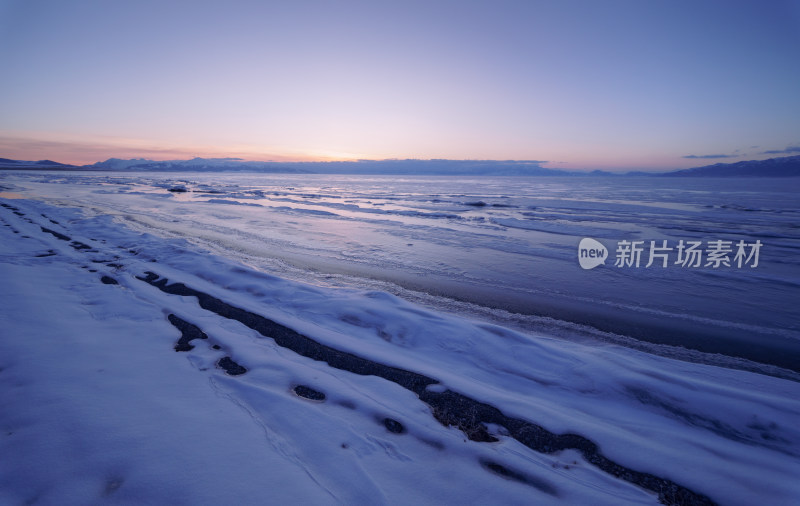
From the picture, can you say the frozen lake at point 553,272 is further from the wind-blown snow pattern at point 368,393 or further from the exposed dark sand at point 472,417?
the exposed dark sand at point 472,417

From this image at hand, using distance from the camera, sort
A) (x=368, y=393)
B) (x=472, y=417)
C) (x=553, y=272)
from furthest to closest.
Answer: (x=553, y=272) → (x=368, y=393) → (x=472, y=417)

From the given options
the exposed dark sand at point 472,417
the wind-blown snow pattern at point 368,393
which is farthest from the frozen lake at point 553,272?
the exposed dark sand at point 472,417

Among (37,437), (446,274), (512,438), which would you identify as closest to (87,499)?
(37,437)

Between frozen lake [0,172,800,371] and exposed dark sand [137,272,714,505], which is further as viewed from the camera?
frozen lake [0,172,800,371]

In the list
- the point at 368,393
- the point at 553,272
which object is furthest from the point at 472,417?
the point at 553,272

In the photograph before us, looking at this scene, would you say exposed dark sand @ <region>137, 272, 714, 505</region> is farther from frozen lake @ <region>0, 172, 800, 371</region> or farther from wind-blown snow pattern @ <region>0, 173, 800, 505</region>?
frozen lake @ <region>0, 172, 800, 371</region>

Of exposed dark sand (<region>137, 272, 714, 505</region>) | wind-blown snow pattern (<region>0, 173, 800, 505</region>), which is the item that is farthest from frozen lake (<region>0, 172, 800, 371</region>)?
exposed dark sand (<region>137, 272, 714, 505</region>)

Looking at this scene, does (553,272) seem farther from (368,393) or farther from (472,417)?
(368,393)

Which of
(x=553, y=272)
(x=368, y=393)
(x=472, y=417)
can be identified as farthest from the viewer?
(x=553, y=272)

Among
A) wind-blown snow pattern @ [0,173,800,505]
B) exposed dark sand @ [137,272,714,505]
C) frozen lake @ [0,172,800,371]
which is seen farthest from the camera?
frozen lake @ [0,172,800,371]

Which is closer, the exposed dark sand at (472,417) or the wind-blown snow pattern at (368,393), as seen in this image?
the wind-blown snow pattern at (368,393)
